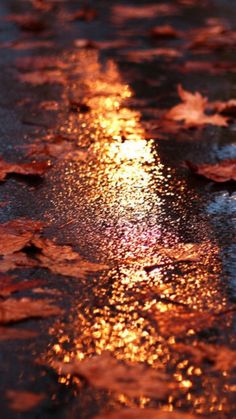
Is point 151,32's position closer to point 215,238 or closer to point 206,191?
point 206,191

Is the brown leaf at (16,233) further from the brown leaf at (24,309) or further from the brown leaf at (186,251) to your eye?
the brown leaf at (186,251)

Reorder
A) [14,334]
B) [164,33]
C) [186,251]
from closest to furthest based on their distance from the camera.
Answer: [14,334] → [186,251] → [164,33]

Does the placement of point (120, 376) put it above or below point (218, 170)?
above

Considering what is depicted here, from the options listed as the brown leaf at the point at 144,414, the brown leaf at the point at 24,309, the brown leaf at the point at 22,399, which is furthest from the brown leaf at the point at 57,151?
the brown leaf at the point at 144,414

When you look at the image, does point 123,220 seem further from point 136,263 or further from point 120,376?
point 120,376

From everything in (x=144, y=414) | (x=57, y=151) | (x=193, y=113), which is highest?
(x=144, y=414)

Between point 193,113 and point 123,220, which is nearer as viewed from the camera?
point 123,220

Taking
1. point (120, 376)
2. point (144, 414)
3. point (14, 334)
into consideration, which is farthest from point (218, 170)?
point (144, 414)
